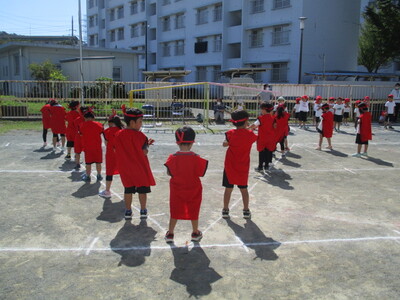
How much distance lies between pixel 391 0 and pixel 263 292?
87.5ft

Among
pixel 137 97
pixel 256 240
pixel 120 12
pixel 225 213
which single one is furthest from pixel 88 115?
pixel 120 12

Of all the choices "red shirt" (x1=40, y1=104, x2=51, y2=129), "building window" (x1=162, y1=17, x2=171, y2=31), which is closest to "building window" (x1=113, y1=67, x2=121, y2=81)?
"building window" (x1=162, y1=17, x2=171, y2=31)

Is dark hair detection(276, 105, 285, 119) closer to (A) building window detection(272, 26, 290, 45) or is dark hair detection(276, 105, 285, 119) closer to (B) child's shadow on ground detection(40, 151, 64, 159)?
(B) child's shadow on ground detection(40, 151, 64, 159)

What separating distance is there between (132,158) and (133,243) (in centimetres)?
121

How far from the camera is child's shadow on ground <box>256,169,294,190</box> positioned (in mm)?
7500

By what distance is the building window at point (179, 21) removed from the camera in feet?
145

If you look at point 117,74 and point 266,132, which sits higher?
point 117,74

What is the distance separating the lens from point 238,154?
5.48 meters

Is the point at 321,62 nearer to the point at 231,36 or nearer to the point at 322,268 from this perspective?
the point at 231,36

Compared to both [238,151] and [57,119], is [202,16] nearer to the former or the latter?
[57,119]

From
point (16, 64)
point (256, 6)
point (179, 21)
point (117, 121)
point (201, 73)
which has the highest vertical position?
point (179, 21)

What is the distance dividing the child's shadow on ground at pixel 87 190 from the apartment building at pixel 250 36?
766 inches

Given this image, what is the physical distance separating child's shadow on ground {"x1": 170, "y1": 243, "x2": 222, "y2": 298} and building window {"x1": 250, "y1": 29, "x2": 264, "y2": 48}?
32.9 meters

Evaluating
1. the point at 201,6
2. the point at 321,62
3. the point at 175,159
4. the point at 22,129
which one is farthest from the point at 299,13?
the point at 175,159
